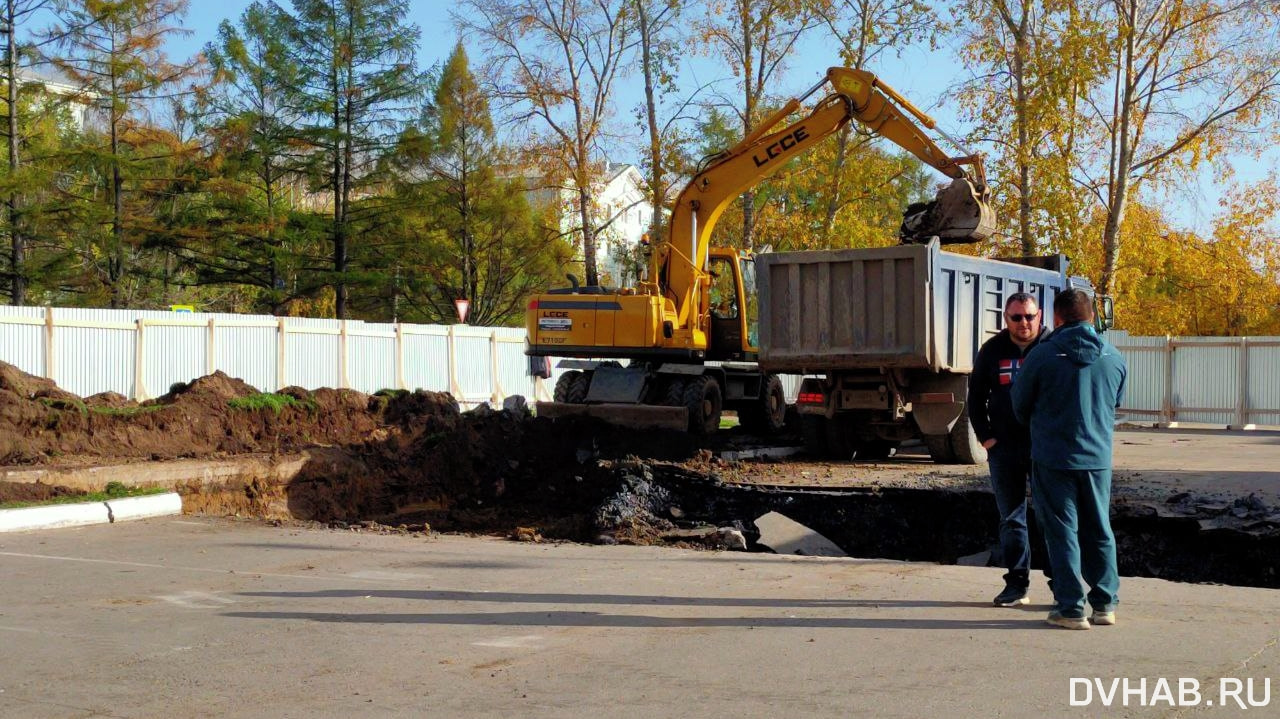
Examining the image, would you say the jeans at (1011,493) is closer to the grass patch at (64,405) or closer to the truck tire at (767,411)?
the grass patch at (64,405)

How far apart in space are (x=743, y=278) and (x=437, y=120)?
69.9 feet

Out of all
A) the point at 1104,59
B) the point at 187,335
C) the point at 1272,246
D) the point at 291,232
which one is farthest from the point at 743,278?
the point at 1272,246

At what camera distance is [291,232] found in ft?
117

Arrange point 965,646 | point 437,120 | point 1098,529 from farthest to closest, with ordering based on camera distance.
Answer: point 437,120
point 1098,529
point 965,646

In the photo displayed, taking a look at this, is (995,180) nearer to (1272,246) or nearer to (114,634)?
(1272,246)

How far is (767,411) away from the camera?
19.8 m

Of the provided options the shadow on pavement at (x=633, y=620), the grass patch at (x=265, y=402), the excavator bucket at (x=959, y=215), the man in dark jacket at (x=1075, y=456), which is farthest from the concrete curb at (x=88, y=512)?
the excavator bucket at (x=959, y=215)

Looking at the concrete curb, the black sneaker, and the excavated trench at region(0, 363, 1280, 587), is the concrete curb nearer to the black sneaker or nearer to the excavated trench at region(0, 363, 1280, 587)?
the excavated trench at region(0, 363, 1280, 587)

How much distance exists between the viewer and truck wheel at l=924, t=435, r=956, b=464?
601 inches

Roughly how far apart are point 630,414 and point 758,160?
4700 mm

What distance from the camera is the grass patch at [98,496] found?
11.1 m

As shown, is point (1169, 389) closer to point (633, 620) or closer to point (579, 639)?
point (633, 620)

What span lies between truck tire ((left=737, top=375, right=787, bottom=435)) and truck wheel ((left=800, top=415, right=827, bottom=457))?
306 centimetres

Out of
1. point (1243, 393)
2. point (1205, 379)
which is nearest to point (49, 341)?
point (1205, 379)
